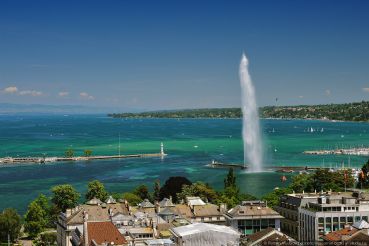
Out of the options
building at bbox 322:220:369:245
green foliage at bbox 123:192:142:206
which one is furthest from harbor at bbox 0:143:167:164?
building at bbox 322:220:369:245

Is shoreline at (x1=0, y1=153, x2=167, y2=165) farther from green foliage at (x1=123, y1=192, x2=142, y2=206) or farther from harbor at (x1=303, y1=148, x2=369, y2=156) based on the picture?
green foliage at (x1=123, y1=192, x2=142, y2=206)

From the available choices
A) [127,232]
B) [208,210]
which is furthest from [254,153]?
[127,232]

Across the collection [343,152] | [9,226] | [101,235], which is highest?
[101,235]

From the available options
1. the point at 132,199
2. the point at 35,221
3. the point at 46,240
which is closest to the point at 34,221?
the point at 35,221

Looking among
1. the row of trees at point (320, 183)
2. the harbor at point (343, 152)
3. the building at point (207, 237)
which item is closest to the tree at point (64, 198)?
the row of trees at point (320, 183)

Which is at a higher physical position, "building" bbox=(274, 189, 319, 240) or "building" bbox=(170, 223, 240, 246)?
"building" bbox=(170, 223, 240, 246)

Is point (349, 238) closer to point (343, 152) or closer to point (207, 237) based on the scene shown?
point (207, 237)
